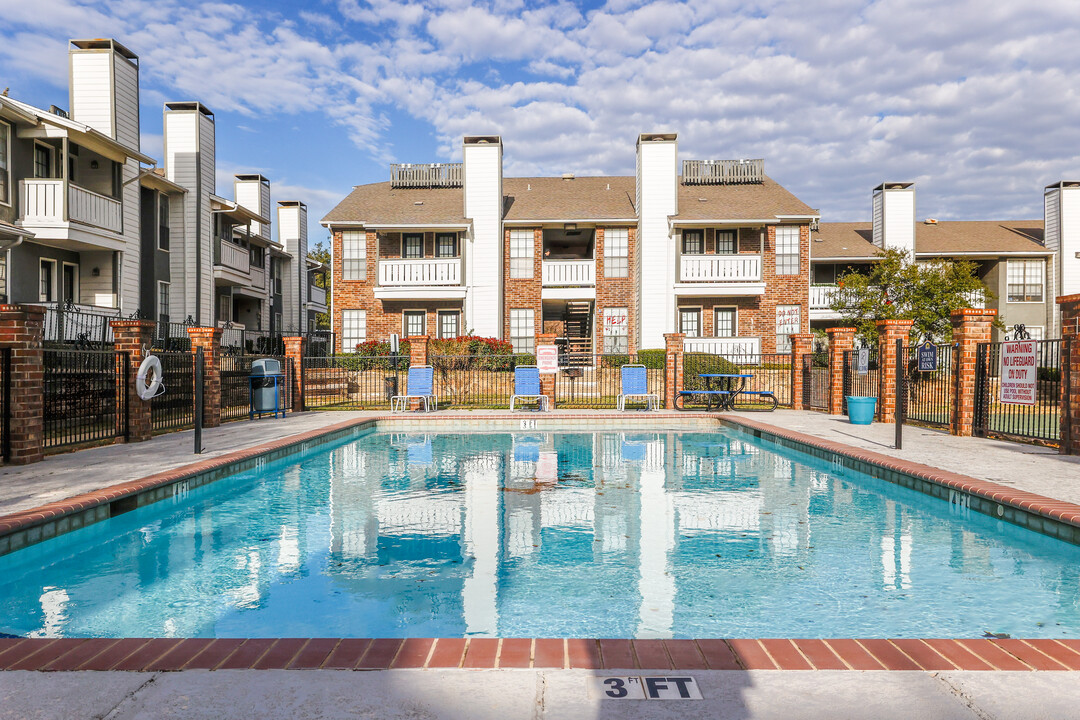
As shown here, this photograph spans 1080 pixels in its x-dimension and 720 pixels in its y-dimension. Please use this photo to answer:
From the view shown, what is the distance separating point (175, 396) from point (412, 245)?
51.0 ft

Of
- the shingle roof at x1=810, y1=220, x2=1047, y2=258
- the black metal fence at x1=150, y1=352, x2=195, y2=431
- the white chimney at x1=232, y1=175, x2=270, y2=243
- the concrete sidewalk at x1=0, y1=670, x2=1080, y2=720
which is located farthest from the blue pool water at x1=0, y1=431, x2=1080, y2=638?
the white chimney at x1=232, y1=175, x2=270, y2=243

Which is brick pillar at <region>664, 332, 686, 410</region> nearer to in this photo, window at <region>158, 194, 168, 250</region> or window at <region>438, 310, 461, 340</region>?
window at <region>438, 310, 461, 340</region>

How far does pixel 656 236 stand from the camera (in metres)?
25.9

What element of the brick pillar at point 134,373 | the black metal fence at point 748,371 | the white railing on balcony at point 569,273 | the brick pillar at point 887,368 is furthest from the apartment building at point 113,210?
the brick pillar at point 887,368

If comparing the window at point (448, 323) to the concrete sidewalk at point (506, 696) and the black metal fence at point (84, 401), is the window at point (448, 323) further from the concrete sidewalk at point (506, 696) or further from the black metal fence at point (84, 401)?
the concrete sidewalk at point (506, 696)

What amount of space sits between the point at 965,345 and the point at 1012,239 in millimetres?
25068

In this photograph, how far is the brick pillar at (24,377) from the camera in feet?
26.3

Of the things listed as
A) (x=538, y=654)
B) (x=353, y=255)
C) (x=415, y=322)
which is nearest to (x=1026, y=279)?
(x=415, y=322)

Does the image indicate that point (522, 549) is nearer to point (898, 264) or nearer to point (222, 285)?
point (898, 264)

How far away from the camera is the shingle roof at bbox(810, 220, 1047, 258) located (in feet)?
96.4

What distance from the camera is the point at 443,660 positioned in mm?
2875

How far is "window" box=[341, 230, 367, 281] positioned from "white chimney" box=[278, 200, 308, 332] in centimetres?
947

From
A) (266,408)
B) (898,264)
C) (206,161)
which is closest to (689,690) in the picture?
(266,408)

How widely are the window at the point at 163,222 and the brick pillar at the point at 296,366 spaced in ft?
28.5
